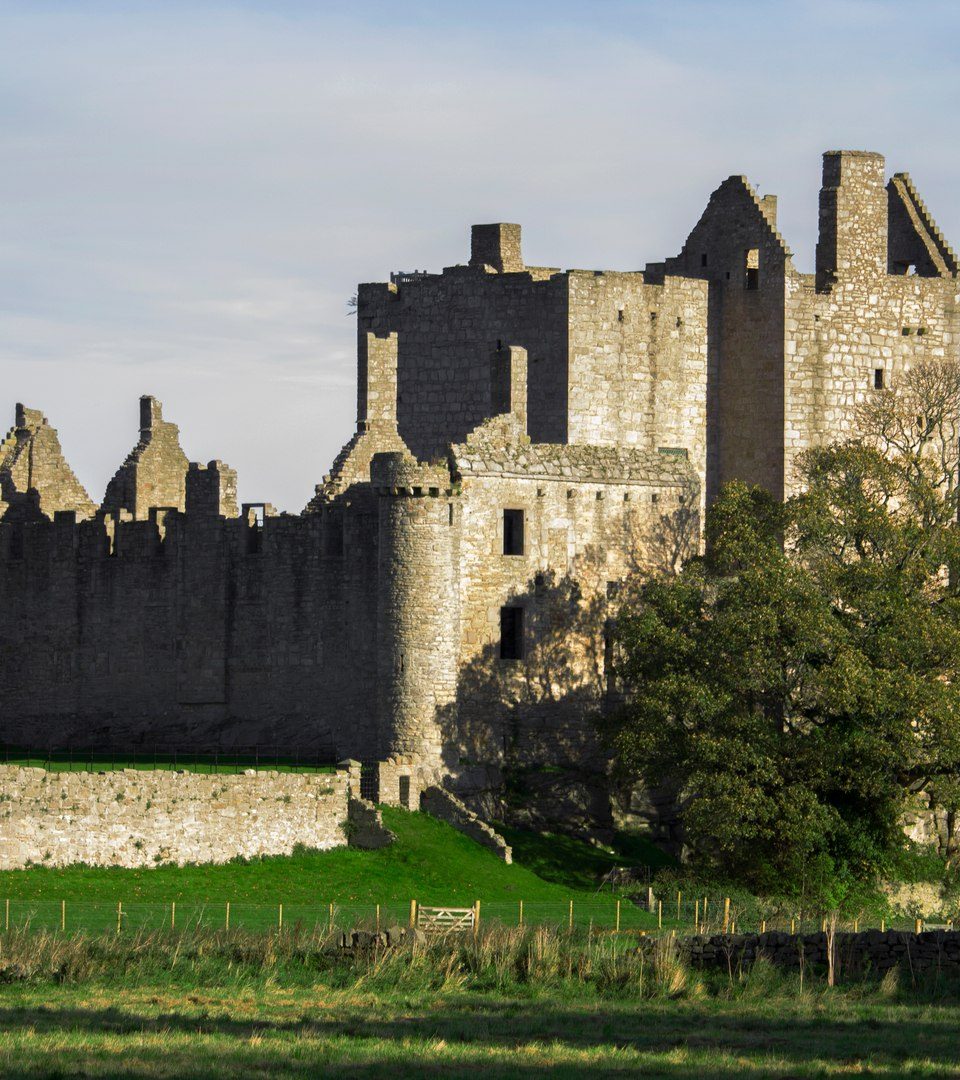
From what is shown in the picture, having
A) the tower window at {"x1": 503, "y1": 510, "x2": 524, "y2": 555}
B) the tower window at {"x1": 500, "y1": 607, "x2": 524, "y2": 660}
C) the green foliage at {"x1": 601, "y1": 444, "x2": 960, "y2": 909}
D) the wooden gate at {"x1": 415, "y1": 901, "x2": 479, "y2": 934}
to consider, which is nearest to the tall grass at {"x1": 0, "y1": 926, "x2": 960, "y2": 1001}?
the wooden gate at {"x1": 415, "y1": 901, "x2": 479, "y2": 934}

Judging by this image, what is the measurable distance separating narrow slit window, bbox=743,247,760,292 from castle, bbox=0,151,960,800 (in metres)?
0.10

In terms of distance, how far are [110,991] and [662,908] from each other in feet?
52.1

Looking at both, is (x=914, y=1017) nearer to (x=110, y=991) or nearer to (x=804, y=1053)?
(x=804, y=1053)

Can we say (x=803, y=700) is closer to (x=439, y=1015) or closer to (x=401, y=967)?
(x=401, y=967)

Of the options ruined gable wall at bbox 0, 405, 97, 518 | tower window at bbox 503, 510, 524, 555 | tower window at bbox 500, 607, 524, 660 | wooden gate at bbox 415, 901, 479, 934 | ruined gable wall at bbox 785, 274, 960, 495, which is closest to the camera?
wooden gate at bbox 415, 901, 479, 934

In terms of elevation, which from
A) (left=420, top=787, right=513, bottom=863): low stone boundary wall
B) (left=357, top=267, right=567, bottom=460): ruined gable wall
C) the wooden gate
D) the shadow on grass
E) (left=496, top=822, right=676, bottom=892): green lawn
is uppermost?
(left=357, top=267, right=567, bottom=460): ruined gable wall

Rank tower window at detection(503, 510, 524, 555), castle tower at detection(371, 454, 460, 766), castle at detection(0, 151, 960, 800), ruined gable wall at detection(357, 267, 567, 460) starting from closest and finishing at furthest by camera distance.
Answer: castle tower at detection(371, 454, 460, 766)
castle at detection(0, 151, 960, 800)
tower window at detection(503, 510, 524, 555)
ruined gable wall at detection(357, 267, 567, 460)

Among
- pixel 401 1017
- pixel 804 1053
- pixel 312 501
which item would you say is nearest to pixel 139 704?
pixel 312 501

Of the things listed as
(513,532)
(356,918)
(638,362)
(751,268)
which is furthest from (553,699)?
(751,268)

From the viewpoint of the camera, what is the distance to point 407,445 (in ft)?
246

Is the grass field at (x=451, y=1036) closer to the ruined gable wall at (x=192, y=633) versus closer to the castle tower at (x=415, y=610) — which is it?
the castle tower at (x=415, y=610)

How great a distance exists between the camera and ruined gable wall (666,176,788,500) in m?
75.3

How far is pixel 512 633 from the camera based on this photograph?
65375 millimetres

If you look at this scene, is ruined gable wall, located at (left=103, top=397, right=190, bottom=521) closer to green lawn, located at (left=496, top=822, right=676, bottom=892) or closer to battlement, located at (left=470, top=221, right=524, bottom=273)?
battlement, located at (left=470, top=221, right=524, bottom=273)
